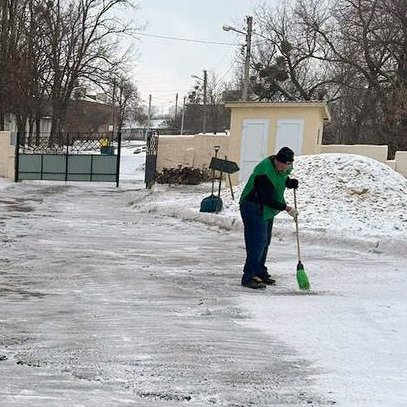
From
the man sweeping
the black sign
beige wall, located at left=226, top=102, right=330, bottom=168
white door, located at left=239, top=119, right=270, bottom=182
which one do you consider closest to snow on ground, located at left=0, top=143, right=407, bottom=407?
the man sweeping

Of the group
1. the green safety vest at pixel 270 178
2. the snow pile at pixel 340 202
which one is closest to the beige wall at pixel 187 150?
the snow pile at pixel 340 202

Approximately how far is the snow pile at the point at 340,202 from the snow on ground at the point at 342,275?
0.07ft

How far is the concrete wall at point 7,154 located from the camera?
2238 centimetres

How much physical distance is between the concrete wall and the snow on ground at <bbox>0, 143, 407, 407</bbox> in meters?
7.65

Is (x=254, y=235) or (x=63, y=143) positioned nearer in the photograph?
(x=254, y=235)

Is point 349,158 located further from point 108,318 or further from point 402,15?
point 402,15

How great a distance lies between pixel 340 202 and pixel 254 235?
6354 mm

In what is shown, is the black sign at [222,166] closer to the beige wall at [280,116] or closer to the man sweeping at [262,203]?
the beige wall at [280,116]

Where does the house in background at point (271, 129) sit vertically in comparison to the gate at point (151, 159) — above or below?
above

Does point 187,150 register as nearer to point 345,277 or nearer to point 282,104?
point 282,104

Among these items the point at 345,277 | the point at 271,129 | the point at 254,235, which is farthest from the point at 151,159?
the point at 254,235

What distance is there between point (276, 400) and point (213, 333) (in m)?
1.34

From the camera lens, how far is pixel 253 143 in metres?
17.9

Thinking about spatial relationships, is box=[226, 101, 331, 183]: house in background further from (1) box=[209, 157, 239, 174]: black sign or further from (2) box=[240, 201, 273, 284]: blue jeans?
(2) box=[240, 201, 273, 284]: blue jeans
